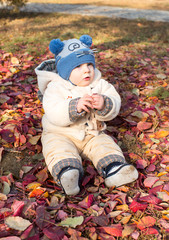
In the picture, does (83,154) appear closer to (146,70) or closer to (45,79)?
(45,79)

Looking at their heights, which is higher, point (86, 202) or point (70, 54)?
point (70, 54)

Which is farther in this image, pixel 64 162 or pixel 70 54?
pixel 70 54

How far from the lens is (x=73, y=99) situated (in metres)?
2.17

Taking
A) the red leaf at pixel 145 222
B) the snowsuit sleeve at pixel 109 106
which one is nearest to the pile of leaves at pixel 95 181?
the red leaf at pixel 145 222

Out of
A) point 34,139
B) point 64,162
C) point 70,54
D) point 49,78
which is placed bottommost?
point 34,139

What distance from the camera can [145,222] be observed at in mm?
1679

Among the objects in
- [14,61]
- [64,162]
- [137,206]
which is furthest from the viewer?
[14,61]

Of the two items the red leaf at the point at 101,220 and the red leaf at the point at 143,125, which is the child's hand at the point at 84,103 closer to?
the red leaf at the point at 101,220

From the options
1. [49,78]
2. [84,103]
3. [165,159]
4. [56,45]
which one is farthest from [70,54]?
[165,159]

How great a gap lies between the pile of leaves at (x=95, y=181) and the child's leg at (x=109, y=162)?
73 millimetres

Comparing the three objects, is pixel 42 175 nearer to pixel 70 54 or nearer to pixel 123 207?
pixel 123 207

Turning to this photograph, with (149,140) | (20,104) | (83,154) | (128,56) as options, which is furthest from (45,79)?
(128,56)

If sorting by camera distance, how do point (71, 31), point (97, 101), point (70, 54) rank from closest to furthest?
point (97, 101), point (70, 54), point (71, 31)

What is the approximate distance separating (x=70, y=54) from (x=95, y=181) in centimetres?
107
